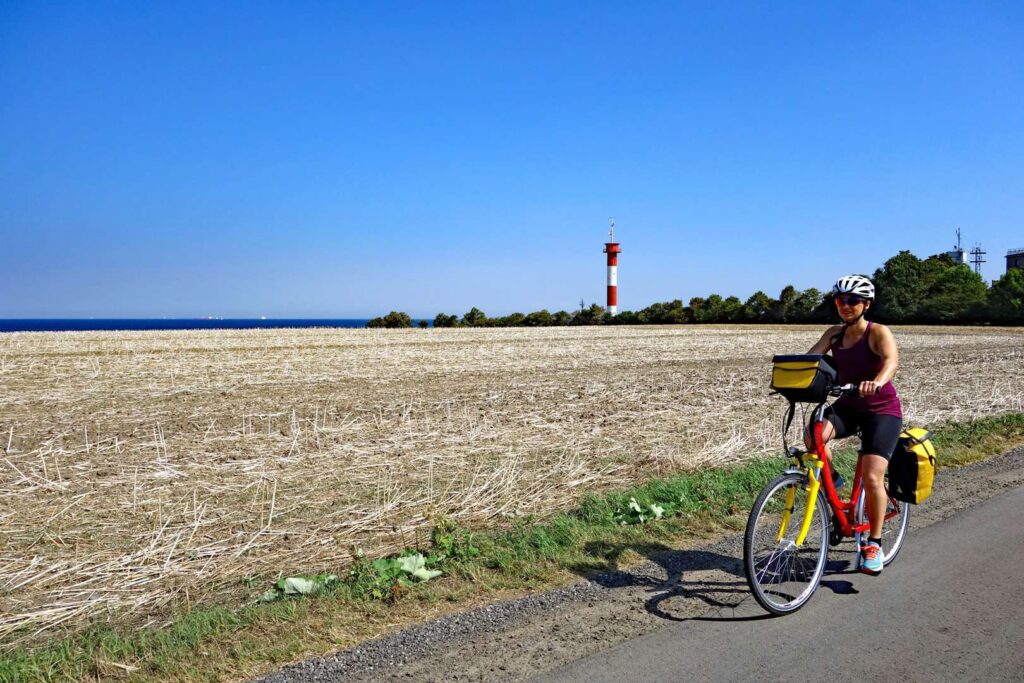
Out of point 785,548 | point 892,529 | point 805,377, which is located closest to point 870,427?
point 805,377

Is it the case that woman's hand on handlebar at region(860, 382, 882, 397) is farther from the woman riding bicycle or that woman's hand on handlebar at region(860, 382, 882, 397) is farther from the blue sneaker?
the blue sneaker

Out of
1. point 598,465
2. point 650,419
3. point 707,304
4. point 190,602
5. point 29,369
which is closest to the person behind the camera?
point 190,602

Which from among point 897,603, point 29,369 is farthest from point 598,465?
point 29,369

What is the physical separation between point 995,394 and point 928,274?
60164mm

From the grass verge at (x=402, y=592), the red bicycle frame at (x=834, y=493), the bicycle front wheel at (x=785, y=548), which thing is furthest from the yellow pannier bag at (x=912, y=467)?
the grass verge at (x=402, y=592)

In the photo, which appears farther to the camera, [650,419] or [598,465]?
[650,419]

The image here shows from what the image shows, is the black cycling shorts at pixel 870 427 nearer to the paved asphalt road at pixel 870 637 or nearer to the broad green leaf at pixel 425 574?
the paved asphalt road at pixel 870 637

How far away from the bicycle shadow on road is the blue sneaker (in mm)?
201

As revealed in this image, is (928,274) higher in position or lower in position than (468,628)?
higher

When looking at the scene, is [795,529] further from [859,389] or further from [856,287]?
[856,287]

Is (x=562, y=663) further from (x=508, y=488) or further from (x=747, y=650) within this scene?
(x=508, y=488)

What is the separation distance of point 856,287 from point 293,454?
774 centimetres

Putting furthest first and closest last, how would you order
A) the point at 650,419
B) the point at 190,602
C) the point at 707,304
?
the point at 707,304
the point at 650,419
the point at 190,602

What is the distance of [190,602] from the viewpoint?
5.20 meters
